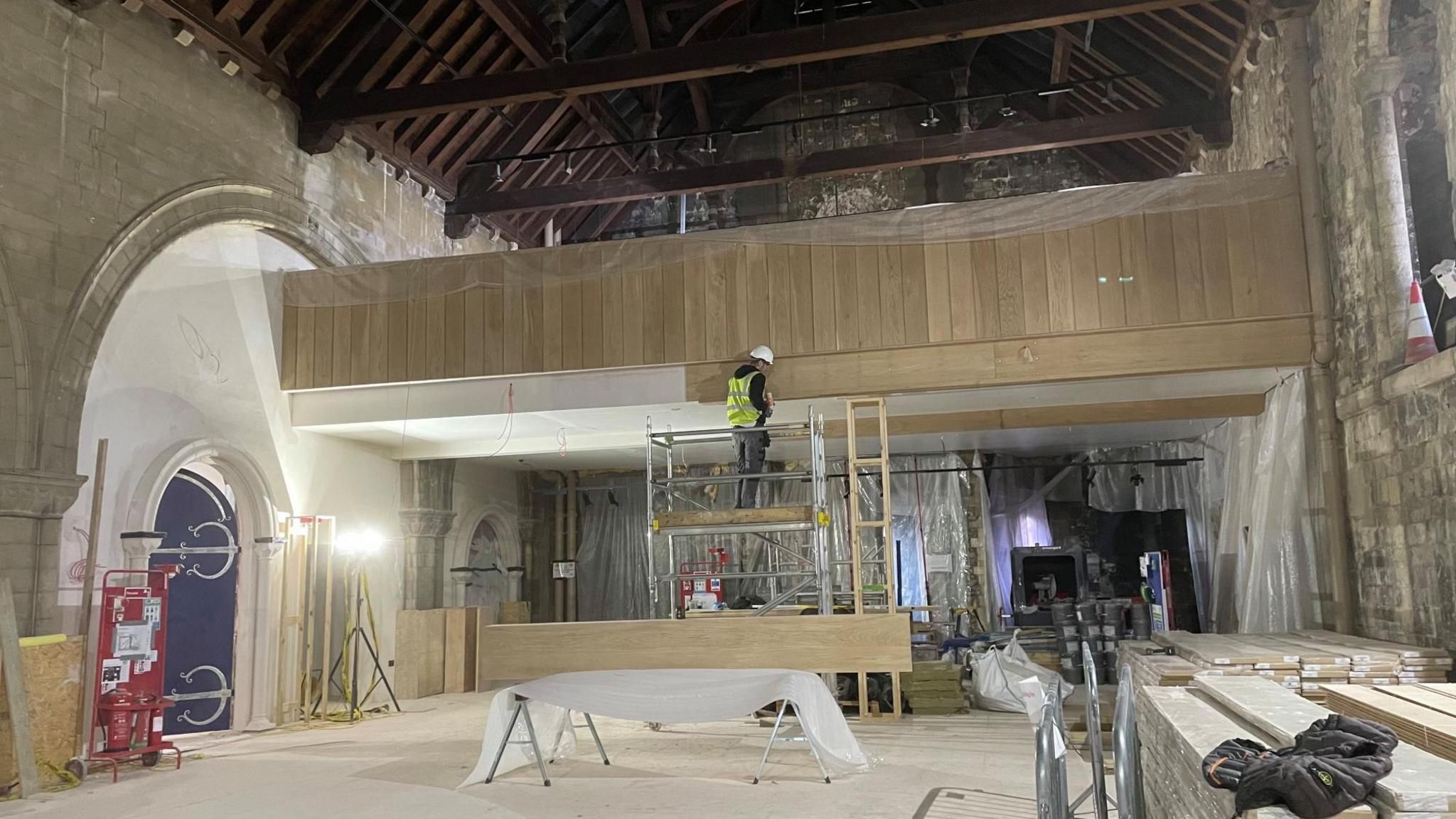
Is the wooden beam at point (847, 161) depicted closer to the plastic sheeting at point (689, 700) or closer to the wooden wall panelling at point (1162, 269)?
the wooden wall panelling at point (1162, 269)

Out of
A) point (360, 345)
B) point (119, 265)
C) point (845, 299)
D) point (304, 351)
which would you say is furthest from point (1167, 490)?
point (119, 265)

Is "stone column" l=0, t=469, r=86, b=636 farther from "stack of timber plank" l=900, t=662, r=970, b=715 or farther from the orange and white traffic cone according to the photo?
the orange and white traffic cone

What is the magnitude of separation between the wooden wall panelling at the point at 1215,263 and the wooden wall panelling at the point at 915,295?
2057mm

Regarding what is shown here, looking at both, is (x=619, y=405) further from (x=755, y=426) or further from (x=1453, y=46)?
(x=1453, y=46)

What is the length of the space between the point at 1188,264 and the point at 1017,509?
6.38 m

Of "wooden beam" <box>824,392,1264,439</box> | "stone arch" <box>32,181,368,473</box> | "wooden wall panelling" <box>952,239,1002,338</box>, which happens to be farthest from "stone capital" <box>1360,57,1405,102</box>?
→ "stone arch" <box>32,181,368,473</box>

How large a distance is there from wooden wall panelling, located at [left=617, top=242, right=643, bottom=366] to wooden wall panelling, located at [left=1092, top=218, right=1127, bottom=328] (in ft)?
12.4

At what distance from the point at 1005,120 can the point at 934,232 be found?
6.72 metres

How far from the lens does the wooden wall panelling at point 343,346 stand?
9570 millimetres

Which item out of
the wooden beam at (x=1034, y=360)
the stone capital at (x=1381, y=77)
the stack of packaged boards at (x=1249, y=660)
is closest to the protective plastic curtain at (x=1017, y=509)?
the wooden beam at (x=1034, y=360)

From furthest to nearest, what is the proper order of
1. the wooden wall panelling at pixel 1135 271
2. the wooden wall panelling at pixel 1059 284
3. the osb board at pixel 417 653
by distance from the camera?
the osb board at pixel 417 653
the wooden wall panelling at pixel 1059 284
the wooden wall panelling at pixel 1135 271

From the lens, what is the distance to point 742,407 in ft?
26.9

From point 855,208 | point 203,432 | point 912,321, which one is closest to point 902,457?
point 855,208

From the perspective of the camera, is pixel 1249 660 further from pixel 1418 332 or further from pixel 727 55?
pixel 727 55
